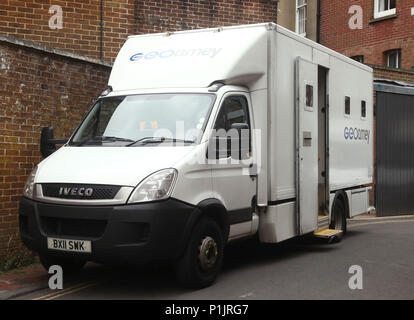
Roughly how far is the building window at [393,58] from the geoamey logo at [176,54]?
18.0m

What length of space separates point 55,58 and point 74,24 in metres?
2.51

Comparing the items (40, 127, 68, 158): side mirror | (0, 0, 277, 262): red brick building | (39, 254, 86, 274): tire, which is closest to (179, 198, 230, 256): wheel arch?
(39, 254, 86, 274): tire

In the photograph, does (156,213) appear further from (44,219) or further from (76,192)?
(44,219)

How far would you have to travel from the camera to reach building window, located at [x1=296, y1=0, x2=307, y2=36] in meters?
29.4

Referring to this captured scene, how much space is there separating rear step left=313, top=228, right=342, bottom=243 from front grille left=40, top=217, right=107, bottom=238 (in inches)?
173

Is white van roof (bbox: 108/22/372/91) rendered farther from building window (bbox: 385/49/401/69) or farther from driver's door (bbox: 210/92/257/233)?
building window (bbox: 385/49/401/69)

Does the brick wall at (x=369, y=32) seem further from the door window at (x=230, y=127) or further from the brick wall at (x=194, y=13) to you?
the door window at (x=230, y=127)

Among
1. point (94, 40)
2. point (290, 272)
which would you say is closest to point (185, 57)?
point (290, 272)

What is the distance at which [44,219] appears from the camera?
690cm

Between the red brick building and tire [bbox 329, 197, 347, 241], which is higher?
the red brick building

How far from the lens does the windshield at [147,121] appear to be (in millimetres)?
7262

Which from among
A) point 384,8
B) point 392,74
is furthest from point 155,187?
point 384,8

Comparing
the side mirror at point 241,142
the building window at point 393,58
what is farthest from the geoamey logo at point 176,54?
the building window at point 393,58
